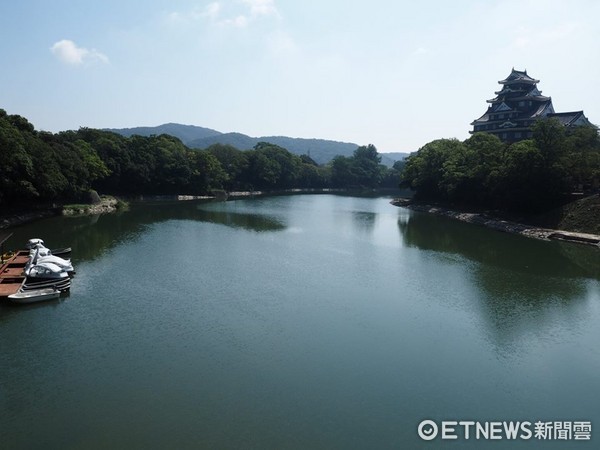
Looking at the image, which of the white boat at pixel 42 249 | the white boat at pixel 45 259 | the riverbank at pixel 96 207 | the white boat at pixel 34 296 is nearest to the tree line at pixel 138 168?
the riverbank at pixel 96 207

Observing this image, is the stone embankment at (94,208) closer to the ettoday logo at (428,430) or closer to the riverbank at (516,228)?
the riverbank at (516,228)

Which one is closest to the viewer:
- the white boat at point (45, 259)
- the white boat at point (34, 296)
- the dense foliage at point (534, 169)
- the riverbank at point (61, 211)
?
the white boat at point (34, 296)

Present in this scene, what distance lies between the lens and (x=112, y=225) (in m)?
35.4

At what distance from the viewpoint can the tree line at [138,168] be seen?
108 ft

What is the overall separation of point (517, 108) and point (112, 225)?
150ft

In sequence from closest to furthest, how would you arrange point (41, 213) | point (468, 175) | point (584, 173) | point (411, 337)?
point (411, 337), point (584, 173), point (41, 213), point (468, 175)

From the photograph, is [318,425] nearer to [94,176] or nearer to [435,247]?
[435,247]

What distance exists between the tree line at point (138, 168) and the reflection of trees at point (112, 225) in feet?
10.8

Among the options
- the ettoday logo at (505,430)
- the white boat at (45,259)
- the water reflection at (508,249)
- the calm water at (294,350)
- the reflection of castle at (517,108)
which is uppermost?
the reflection of castle at (517,108)

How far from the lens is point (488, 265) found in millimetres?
23969

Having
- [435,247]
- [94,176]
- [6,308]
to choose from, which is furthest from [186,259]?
[94,176]

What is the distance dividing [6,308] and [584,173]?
36.0 m

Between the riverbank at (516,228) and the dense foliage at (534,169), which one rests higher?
the dense foliage at (534,169)

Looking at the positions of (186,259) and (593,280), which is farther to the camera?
(186,259)
